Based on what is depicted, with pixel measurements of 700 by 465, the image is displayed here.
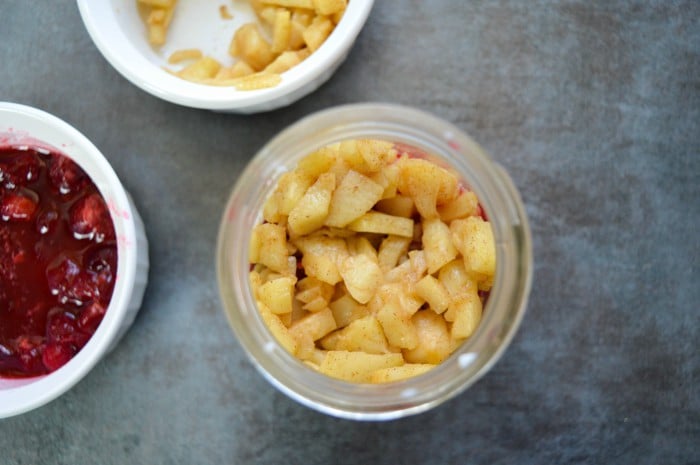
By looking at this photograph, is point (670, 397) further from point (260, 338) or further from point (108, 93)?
point (108, 93)

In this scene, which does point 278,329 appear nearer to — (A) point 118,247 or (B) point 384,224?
(B) point 384,224

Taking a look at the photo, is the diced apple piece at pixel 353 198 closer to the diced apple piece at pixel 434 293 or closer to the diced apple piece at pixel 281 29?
the diced apple piece at pixel 434 293

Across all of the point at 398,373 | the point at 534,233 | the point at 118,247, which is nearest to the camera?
the point at 398,373

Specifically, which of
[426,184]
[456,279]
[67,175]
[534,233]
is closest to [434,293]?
[456,279]

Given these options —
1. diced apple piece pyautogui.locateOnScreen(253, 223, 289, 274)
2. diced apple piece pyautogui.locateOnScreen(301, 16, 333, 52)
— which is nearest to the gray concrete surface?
diced apple piece pyautogui.locateOnScreen(301, 16, 333, 52)

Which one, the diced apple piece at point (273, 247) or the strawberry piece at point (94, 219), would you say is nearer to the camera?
the diced apple piece at point (273, 247)

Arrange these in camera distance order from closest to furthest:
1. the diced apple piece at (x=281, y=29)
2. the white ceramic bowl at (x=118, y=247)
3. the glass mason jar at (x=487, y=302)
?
the glass mason jar at (x=487, y=302), the white ceramic bowl at (x=118, y=247), the diced apple piece at (x=281, y=29)

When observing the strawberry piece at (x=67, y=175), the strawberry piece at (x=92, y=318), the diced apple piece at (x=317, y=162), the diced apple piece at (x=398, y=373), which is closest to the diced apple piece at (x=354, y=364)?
the diced apple piece at (x=398, y=373)

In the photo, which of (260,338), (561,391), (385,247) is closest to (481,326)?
(385,247)
